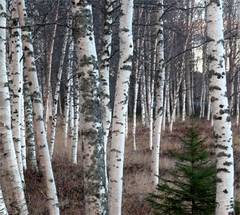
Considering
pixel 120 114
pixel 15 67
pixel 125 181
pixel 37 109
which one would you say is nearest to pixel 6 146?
pixel 37 109

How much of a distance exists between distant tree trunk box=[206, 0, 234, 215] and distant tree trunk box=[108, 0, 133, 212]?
155 centimetres

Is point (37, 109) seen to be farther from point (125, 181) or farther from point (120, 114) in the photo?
point (125, 181)

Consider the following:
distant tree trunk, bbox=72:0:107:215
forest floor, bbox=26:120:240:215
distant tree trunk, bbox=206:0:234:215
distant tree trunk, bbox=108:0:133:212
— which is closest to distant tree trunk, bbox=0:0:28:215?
distant tree trunk, bbox=72:0:107:215

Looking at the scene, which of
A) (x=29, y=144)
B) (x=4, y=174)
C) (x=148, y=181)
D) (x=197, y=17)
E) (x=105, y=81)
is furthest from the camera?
(x=197, y=17)

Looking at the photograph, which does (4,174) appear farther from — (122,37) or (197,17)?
(197,17)

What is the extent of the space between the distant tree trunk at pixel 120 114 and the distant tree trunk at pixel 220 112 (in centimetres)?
155

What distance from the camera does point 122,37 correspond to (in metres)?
8.37

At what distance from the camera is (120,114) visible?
813 cm

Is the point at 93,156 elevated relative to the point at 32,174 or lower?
elevated

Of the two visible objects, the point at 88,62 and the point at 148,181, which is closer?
the point at 88,62

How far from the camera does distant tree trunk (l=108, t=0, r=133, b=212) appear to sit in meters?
8.07

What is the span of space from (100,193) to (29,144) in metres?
8.91

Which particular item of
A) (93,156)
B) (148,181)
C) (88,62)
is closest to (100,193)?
(93,156)

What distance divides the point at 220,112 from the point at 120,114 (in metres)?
1.73
